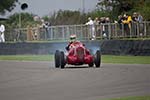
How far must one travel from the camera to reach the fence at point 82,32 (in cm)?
3253

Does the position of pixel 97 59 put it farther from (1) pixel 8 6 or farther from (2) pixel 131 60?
(1) pixel 8 6

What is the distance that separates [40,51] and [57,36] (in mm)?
2966

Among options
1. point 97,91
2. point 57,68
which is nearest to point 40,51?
point 57,68

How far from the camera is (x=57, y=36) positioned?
38.1m

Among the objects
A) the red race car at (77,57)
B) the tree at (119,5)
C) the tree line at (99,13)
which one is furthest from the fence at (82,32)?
the tree at (119,5)

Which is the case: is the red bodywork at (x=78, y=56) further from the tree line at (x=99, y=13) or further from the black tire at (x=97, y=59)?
the tree line at (x=99, y=13)

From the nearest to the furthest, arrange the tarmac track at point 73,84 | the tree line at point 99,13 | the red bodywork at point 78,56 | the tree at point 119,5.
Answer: the tarmac track at point 73,84 → the red bodywork at point 78,56 → the tree line at point 99,13 → the tree at point 119,5

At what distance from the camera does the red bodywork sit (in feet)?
72.0

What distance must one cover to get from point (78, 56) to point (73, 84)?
6539 mm

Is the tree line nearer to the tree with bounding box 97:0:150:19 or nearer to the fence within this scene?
the tree with bounding box 97:0:150:19

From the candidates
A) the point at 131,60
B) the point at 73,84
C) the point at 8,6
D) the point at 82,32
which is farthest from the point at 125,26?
the point at 8,6

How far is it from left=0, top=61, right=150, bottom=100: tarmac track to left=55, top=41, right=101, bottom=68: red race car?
2.19m

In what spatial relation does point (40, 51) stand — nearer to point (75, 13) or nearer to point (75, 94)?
point (75, 13)

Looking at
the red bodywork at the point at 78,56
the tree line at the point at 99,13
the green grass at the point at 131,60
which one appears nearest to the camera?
the red bodywork at the point at 78,56
